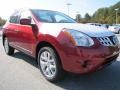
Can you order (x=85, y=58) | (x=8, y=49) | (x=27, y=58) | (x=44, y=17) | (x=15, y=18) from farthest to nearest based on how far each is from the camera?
(x=8, y=49), (x=27, y=58), (x=15, y=18), (x=44, y=17), (x=85, y=58)

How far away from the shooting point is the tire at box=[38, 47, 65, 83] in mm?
4336

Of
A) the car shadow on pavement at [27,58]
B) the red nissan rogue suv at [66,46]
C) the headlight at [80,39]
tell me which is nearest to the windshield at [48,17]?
the red nissan rogue suv at [66,46]

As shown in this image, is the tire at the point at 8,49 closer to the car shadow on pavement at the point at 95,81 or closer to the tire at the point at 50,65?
the tire at the point at 50,65

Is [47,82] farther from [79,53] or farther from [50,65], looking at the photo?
[79,53]

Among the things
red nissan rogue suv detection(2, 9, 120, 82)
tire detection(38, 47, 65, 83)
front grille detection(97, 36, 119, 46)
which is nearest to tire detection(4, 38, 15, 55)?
red nissan rogue suv detection(2, 9, 120, 82)

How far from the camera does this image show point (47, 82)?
15.1 feet

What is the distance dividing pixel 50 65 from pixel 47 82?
1.19 ft

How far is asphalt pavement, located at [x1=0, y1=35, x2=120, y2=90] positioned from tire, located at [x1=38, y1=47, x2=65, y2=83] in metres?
0.14

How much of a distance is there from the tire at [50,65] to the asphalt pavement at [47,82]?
140 mm

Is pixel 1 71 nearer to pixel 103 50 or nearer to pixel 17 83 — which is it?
pixel 17 83

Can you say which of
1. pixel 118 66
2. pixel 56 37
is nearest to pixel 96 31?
pixel 56 37

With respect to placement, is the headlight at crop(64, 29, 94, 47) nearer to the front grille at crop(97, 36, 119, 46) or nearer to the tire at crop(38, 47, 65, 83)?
the front grille at crop(97, 36, 119, 46)

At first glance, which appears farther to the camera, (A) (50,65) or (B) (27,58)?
(B) (27,58)

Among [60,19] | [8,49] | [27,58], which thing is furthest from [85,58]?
[8,49]
